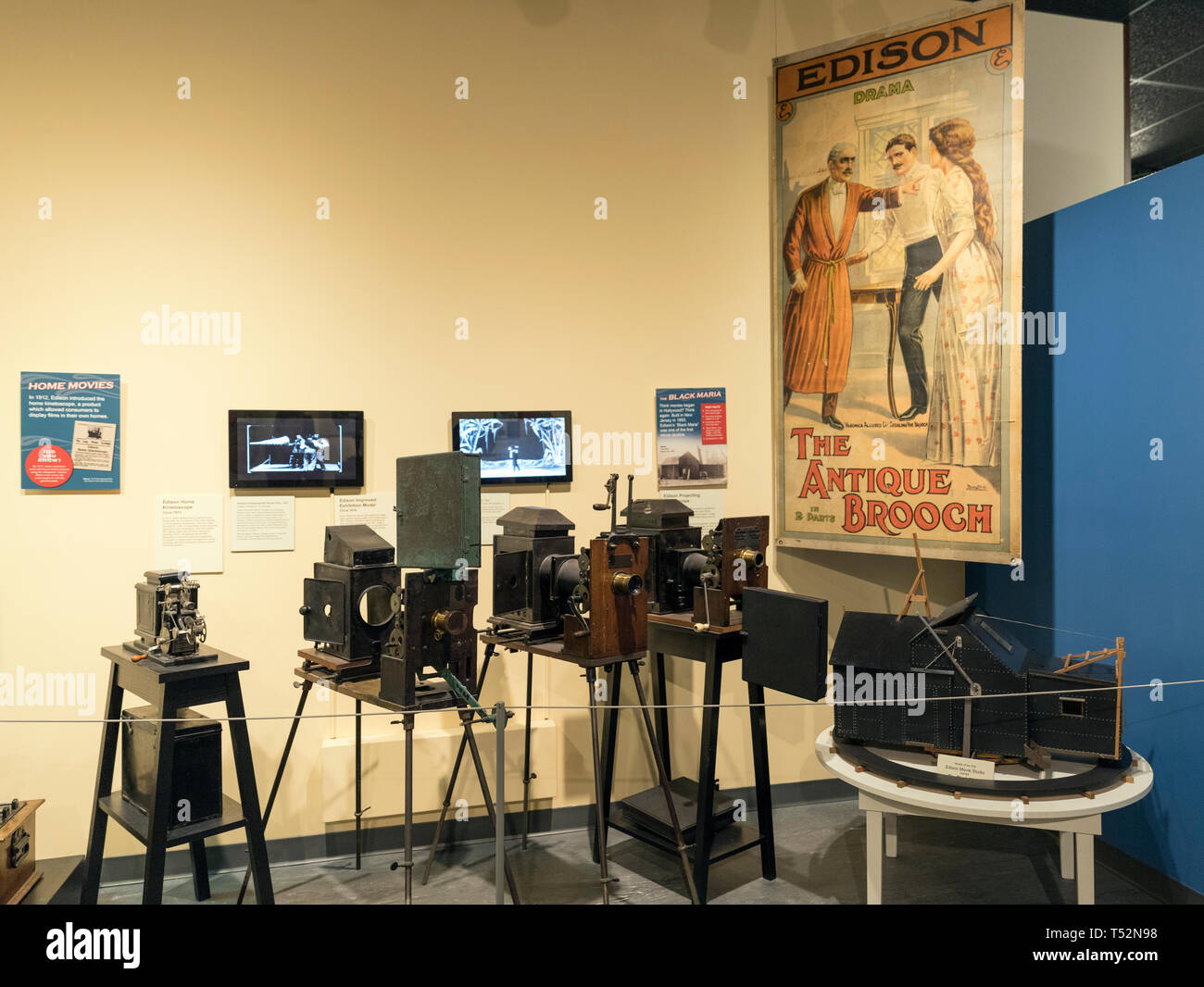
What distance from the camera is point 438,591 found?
10.3ft

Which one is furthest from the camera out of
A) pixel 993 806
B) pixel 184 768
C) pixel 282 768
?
pixel 282 768

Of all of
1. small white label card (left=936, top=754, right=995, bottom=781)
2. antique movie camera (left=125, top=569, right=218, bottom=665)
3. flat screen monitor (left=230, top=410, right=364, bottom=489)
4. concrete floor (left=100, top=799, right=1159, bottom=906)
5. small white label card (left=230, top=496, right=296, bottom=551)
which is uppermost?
flat screen monitor (left=230, top=410, right=364, bottom=489)

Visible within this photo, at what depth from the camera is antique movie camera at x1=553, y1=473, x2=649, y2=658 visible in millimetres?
3297

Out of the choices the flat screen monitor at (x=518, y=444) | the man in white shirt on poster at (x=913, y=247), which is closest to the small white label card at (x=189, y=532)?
the flat screen monitor at (x=518, y=444)

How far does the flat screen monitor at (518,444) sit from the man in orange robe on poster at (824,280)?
1.16 m

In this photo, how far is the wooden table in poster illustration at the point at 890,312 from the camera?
162 inches

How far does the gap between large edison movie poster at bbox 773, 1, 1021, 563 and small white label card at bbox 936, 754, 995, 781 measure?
1.28 meters

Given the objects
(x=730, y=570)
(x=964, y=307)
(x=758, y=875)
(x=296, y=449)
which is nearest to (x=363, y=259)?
(x=296, y=449)

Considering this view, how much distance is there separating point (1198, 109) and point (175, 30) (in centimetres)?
685

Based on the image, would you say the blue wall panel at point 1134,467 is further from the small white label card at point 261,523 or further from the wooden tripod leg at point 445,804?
the small white label card at point 261,523

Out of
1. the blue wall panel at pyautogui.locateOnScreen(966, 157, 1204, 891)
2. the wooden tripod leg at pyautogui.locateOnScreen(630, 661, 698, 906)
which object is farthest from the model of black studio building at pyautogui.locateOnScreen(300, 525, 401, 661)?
the blue wall panel at pyautogui.locateOnScreen(966, 157, 1204, 891)

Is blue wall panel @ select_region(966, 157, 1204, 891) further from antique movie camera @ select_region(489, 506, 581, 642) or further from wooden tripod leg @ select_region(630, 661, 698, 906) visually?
antique movie camera @ select_region(489, 506, 581, 642)

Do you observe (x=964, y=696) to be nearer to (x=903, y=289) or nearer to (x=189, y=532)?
(x=903, y=289)

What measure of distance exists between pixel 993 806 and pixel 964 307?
7.19ft
